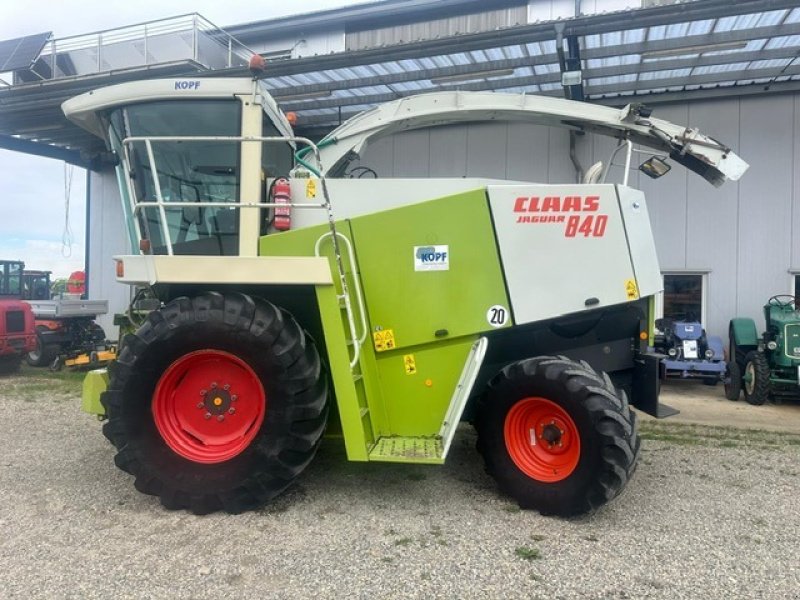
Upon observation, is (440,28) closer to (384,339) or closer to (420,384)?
(384,339)

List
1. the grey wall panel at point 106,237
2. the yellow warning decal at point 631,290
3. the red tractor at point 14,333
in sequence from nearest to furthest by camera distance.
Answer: the yellow warning decal at point 631,290
the red tractor at point 14,333
the grey wall panel at point 106,237

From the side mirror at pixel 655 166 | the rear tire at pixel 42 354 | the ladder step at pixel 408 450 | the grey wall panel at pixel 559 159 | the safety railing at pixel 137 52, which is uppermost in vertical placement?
the safety railing at pixel 137 52

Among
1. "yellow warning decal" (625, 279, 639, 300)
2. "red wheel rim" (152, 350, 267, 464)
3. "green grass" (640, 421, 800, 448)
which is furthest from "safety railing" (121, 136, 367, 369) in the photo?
"green grass" (640, 421, 800, 448)

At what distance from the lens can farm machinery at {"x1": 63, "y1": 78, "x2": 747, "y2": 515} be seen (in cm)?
362

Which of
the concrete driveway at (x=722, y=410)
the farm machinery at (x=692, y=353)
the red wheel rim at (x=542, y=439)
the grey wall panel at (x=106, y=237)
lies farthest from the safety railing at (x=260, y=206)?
the grey wall panel at (x=106, y=237)

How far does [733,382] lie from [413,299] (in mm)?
6344

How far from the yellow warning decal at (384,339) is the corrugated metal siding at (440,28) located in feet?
34.0

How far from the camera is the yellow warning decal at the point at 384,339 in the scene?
3922 mm

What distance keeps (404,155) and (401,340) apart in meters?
7.94

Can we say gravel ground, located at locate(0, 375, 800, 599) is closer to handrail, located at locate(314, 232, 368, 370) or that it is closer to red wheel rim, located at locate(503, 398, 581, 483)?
red wheel rim, located at locate(503, 398, 581, 483)

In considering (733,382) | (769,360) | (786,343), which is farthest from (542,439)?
(769,360)

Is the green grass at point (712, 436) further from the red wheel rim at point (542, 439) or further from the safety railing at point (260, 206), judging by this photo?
the safety railing at point (260, 206)

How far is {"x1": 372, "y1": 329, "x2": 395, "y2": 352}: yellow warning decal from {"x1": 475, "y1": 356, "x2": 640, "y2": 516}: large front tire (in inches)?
29.2

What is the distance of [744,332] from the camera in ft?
A: 28.7
